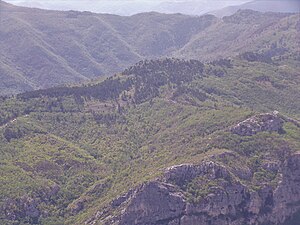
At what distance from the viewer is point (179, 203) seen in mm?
112938

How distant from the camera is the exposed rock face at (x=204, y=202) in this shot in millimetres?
112500

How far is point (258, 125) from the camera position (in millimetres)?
133875

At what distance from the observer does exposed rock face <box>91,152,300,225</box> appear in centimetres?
11250

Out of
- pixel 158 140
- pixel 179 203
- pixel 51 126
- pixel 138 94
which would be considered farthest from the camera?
pixel 138 94

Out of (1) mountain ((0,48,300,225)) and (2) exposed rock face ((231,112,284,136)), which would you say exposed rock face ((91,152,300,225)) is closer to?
(1) mountain ((0,48,300,225))

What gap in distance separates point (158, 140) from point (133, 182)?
30572 millimetres

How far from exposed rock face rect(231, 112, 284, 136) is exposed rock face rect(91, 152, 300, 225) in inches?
593

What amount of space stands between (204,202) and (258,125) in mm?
28749

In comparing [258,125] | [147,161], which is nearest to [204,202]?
[147,161]

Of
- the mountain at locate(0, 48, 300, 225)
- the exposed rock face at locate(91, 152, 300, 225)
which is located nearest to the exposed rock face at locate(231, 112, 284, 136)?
the mountain at locate(0, 48, 300, 225)

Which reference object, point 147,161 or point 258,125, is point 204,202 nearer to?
point 147,161

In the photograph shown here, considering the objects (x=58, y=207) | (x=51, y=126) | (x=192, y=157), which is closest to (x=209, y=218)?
(x=192, y=157)

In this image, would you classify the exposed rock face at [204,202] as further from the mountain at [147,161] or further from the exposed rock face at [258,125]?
the exposed rock face at [258,125]

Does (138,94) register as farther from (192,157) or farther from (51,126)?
(192,157)
